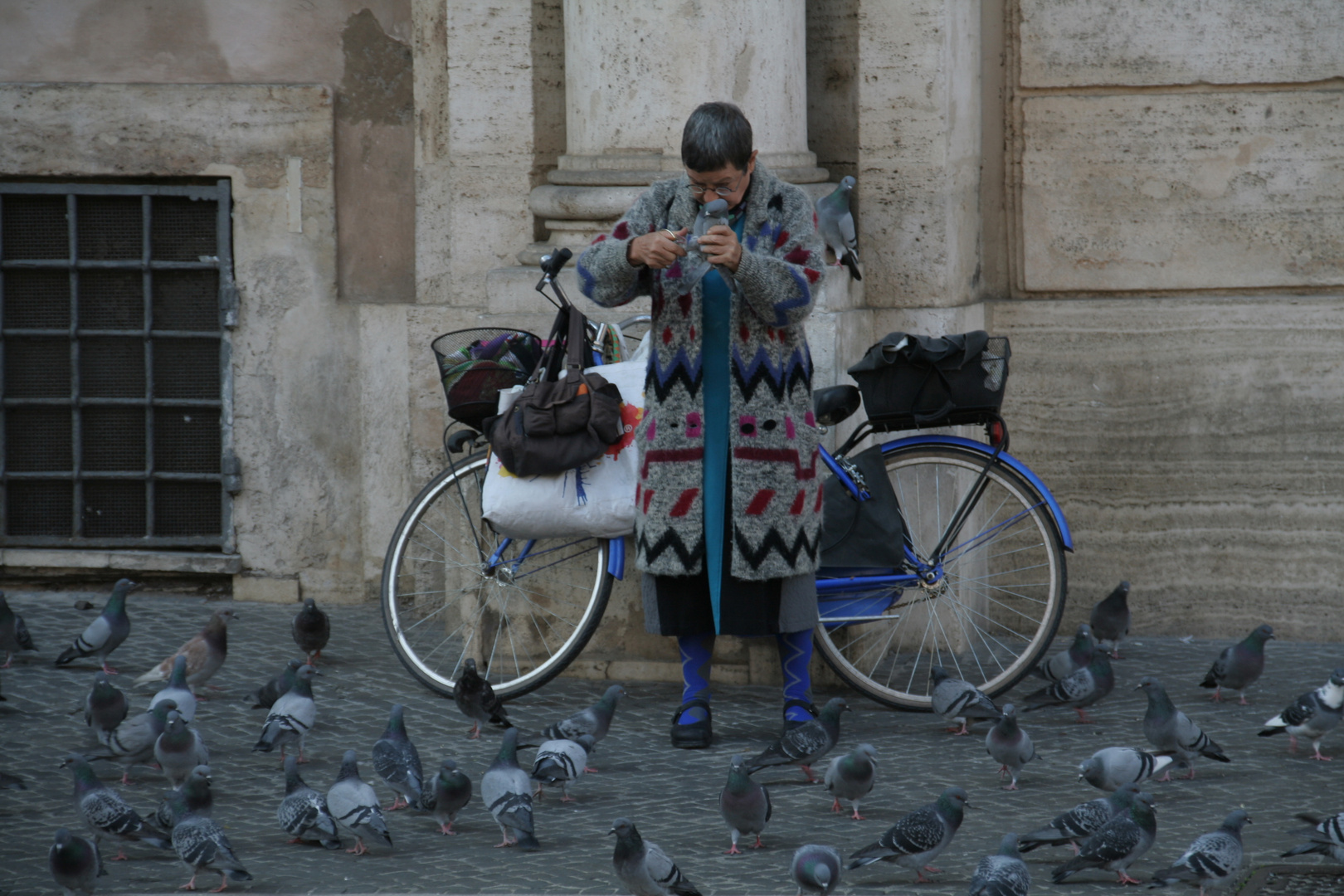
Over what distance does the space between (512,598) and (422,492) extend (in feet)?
1.78

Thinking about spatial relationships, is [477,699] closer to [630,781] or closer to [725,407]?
Result: [630,781]

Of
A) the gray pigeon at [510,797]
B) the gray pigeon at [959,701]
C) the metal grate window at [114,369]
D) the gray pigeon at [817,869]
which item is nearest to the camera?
the gray pigeon at [817,869]

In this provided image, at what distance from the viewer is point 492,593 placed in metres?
6.18

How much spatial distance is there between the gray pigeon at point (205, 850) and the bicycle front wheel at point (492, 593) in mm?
1756

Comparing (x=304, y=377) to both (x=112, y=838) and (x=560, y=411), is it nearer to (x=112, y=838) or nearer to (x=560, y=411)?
(x=560, y=411)

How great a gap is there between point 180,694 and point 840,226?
9.53ft

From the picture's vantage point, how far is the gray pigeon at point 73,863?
13.1 ft

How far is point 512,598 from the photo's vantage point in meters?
6.25

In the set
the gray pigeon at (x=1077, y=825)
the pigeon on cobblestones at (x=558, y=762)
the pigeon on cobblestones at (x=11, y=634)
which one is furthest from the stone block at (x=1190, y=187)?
the pigeon on cobblestones at (x=11, y=634)

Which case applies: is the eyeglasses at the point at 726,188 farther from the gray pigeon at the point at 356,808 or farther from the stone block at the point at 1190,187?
the stone block at the point at 1190,187

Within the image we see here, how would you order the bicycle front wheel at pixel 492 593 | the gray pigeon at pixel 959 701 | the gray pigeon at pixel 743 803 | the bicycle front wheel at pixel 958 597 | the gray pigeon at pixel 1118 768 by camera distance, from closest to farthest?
1. the gray pigeon at pixel 743 803
2. the gray pigeon at pixel 1118 768
3. the gray pigeon at pixel 959 701
4. the bicycle front wheel at pixel 958 597
5. the bicycle front wheel at pixel 492 593

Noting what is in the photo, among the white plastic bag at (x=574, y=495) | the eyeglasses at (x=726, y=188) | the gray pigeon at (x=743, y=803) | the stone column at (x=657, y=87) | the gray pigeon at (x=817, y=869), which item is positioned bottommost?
the gray pigeon at (x=817, y=869)

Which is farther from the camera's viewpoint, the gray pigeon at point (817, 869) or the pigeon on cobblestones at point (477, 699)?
the pigeon on cobblestones at point (477, 699)

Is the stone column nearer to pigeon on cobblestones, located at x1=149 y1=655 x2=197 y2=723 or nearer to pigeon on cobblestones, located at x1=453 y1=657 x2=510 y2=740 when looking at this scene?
pigeon on cobblestones, located at x1=453 y1=657 x2=510 y2=740
